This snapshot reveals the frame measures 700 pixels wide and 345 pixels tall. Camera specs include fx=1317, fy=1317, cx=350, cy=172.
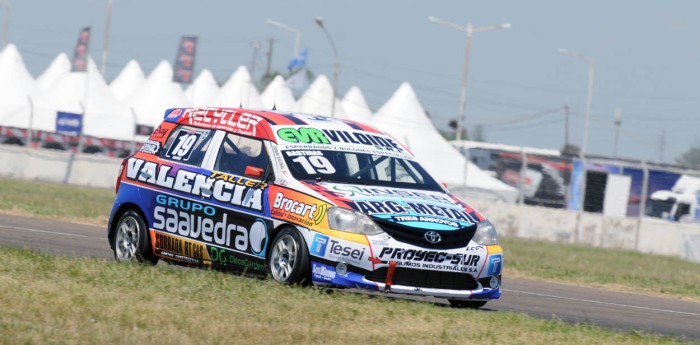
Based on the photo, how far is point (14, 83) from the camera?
58.8 m

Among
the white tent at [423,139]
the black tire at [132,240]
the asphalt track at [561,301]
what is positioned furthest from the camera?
the white tent at [423,139]

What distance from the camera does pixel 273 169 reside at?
11.5 meters

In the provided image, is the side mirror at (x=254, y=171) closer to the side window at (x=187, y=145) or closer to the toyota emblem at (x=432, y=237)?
the side window at (x=187, y=145)

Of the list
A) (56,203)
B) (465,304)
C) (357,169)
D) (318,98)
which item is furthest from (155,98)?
(465,304)

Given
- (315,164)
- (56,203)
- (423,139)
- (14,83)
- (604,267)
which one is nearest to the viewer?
(315,164)

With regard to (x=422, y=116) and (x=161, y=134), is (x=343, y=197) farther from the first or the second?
(x=422, y=116)

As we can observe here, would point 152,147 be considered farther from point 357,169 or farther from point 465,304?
point 465,304

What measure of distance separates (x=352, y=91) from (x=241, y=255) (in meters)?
54.0

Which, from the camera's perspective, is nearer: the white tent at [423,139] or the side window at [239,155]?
the side window at [239,155]

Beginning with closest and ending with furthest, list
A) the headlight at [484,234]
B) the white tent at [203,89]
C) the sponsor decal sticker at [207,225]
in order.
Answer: the headlight at [484,234] → the sponsor decal sticker at [207,225] → the white tent at [203,89]

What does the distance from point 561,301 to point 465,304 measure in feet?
8.18

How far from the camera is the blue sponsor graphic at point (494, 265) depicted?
36.5ft

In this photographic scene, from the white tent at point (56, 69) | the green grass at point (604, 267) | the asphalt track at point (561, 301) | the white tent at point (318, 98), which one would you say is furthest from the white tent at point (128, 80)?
the asphalt track at point (561, 301)

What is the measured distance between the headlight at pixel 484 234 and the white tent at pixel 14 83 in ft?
146
